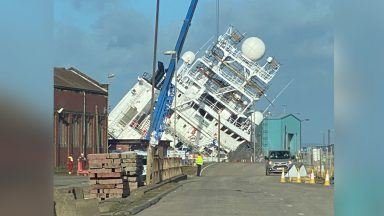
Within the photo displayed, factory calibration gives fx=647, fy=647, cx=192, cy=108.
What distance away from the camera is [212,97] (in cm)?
8450

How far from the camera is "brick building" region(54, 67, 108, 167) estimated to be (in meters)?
60.6

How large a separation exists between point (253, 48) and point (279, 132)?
51.2 ft

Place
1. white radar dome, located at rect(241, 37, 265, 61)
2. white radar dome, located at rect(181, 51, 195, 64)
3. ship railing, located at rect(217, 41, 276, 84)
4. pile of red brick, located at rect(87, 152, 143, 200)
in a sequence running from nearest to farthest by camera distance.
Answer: pile of red brick, located at rect(87, 152, 143, 200), ship railing, located at rect(217, 41, 276, 84), white radar dome, located at rect(241, 37, 265, 61), white radar dome, located at rect(181, 51, 195, 64)

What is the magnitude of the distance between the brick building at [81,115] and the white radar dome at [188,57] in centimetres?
1924

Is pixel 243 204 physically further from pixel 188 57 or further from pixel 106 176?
pixel 188 57

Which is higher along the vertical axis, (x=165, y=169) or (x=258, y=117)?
(x=258, y=117)

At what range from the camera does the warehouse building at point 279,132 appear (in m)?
92.8

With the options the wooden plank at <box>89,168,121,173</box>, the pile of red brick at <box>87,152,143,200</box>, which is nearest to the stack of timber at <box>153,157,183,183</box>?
the pile of red brick at <box>87,152,143,200</box>

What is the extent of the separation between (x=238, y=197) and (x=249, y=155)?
6427 centimetres

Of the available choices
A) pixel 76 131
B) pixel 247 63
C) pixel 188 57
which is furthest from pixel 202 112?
pixel 76 131

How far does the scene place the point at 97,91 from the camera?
67125 mm

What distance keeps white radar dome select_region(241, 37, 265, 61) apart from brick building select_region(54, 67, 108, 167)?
2210 cm

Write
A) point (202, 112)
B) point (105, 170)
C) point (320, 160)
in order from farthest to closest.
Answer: point (202, 112) < point (320, 160) < point (105, 170)

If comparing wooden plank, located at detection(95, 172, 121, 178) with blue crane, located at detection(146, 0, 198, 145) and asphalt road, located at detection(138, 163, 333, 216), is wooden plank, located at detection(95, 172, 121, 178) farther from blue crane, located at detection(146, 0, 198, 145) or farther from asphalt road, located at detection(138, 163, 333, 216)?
blue crane, located at detection(146, 0, 198, 145)
